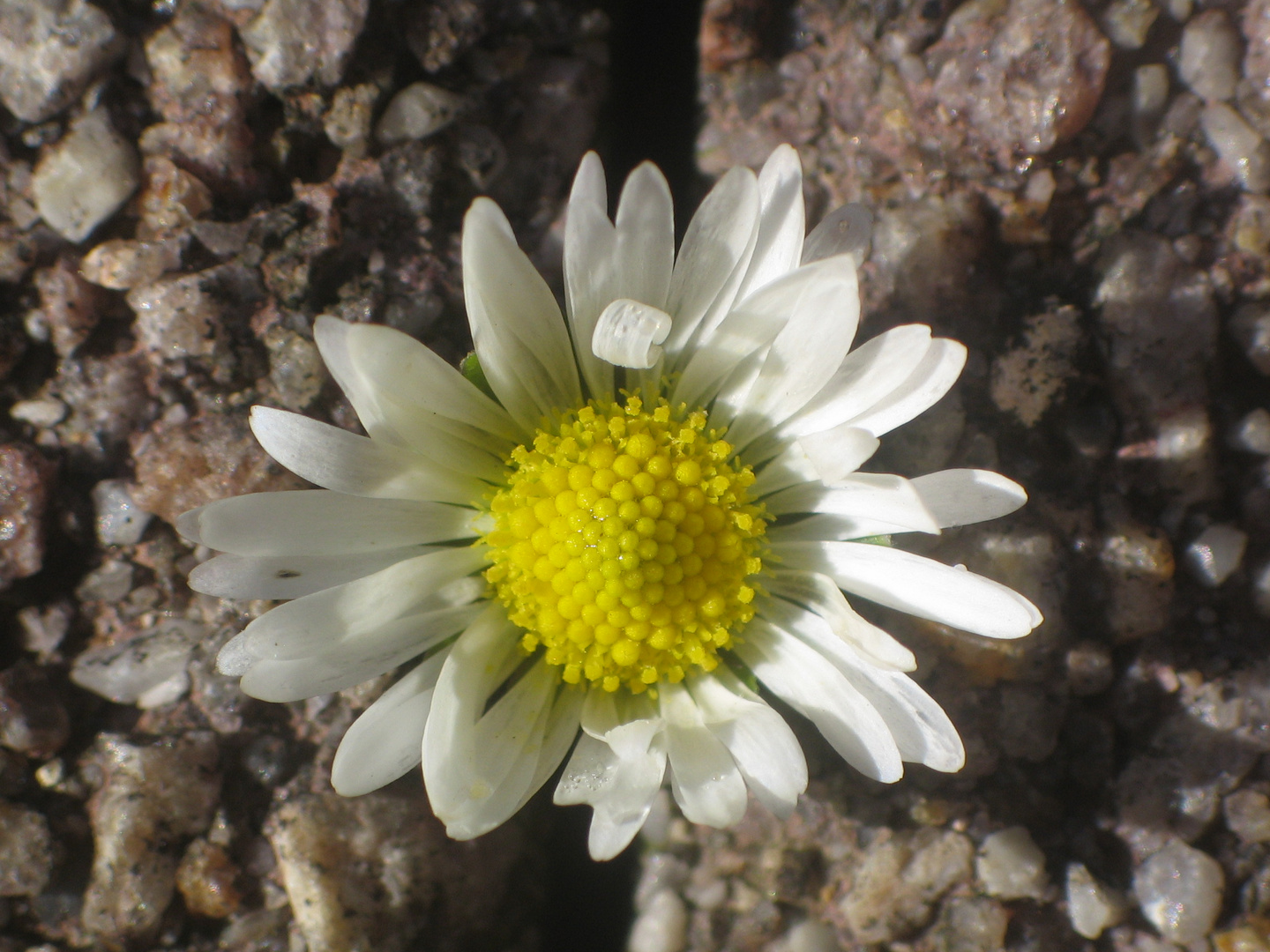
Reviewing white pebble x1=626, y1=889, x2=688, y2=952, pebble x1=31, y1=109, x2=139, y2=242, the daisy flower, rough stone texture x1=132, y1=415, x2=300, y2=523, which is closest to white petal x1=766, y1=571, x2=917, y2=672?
the daisy flower

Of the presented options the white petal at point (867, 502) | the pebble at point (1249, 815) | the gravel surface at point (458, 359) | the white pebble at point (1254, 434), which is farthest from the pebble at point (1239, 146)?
the pebble at point (1249, 815)

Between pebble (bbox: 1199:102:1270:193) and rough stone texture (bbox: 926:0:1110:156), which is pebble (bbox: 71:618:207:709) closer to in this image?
rough stone texture (bbox: 926:0:1110:156)

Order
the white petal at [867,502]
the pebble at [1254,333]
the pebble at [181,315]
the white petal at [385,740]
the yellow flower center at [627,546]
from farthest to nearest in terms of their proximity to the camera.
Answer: the pebble at [1254,333], the pebble at [181,315], the yellow flower center at [627,546], the white petal at [385,740], the white petal at [867,502]

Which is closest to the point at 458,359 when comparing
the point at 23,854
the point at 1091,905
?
the point at 23,854

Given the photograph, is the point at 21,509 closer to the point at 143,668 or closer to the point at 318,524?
the point at 143,668

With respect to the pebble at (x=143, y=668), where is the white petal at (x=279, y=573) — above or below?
above

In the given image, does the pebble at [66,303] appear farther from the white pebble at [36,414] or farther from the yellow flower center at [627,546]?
the yellow flower center at [627,546]

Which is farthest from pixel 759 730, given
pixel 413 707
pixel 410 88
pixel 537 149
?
pixel 410 88

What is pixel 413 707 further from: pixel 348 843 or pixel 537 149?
pixel 537 149
